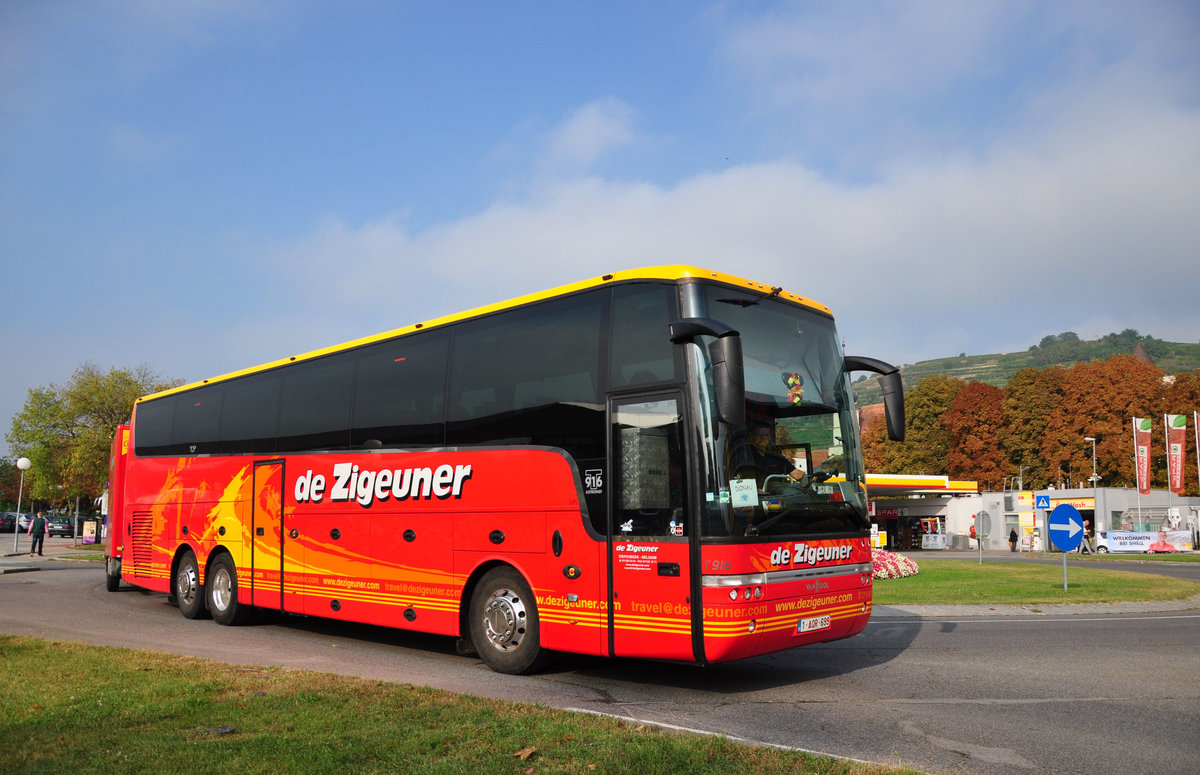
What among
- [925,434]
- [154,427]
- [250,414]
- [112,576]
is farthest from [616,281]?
[925,434]

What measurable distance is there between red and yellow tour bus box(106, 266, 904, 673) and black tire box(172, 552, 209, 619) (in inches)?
126

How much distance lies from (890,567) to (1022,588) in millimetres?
4410

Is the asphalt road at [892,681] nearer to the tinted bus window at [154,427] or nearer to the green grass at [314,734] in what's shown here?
the green grass at [314,734]

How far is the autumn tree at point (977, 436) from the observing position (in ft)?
252

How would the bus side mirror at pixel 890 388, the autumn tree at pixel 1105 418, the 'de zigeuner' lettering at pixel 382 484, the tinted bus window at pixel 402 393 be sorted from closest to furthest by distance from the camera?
the bus side mirror at pixel 890 388 → the 'de zigeuner' lettering at pixel 382 484 → the tinted bus window at pixel 402 393 → the autumn tree at pixel 1105 418

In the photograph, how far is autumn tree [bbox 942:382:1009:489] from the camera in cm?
7669

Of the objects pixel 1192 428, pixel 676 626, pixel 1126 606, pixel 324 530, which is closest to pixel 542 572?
pixel 676 626

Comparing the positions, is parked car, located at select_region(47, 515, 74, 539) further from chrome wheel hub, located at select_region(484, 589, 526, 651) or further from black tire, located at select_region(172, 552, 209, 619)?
chrome wheel hub, located at select_region(484, 589, 526, 651)

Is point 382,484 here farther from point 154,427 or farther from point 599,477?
point 154,427

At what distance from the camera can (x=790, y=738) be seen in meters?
6.72

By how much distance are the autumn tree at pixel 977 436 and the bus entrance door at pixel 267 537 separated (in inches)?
2836

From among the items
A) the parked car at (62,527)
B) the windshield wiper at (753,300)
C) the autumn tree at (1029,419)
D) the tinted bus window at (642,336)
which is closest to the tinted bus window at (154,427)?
the tinted bus window at (642,336)

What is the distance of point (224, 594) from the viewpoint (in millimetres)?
14867

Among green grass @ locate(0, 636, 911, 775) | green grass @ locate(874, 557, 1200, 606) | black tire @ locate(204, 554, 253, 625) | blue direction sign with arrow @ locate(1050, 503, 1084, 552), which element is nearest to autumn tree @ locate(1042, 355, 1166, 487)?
green grass @ locate(874, 557, 1200, 606)
